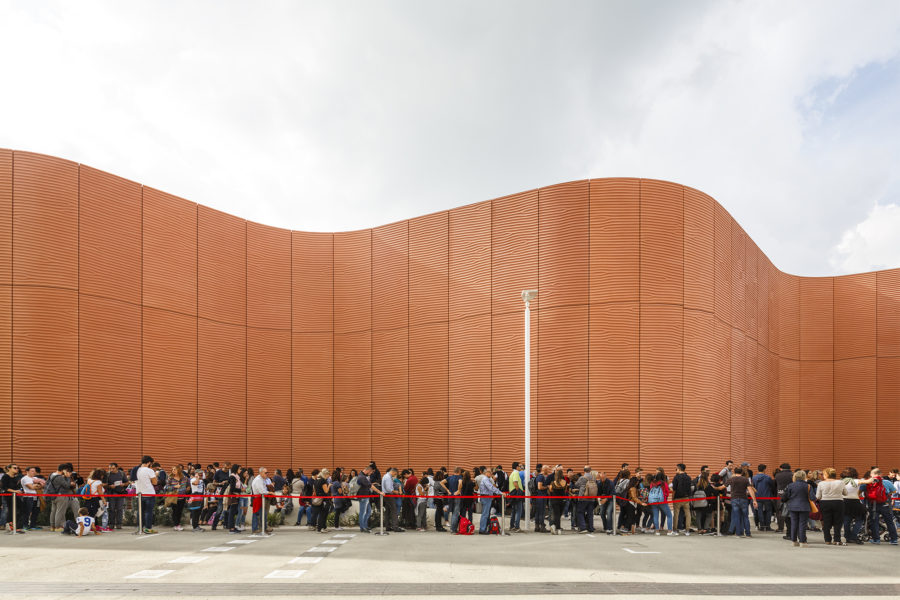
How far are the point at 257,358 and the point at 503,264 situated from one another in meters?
10.9

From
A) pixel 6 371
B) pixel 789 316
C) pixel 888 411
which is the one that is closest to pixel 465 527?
pixel 6 371

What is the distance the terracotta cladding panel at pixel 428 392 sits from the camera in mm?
27969

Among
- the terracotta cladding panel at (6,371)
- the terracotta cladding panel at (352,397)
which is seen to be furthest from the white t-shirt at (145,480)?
the terracotta cladding panel at (352,397)

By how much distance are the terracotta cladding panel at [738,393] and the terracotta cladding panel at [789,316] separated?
6372mm

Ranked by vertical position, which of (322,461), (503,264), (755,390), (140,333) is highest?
(503,264)

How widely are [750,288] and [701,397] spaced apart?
24.1 ft

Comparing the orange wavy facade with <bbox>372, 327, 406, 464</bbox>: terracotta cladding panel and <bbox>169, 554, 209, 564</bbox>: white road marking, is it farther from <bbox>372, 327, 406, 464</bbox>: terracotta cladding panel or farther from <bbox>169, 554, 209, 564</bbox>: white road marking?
<bbox>169, 554, 209, 564</bbox>: white road marking

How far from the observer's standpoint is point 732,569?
464 inches

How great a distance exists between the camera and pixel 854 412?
111 feet

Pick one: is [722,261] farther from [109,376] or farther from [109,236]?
[109,376]

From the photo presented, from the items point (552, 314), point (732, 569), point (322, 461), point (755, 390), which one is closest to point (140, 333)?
point (322, 461)

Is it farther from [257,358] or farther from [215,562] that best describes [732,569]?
[257,358]

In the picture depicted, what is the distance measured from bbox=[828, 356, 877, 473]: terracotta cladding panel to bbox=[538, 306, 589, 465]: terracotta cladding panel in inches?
657

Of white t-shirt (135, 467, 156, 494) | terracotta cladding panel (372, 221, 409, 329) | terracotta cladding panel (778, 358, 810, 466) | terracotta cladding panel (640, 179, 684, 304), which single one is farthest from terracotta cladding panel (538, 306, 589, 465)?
terracotta cladding panel (778, 358, 810, 466)
